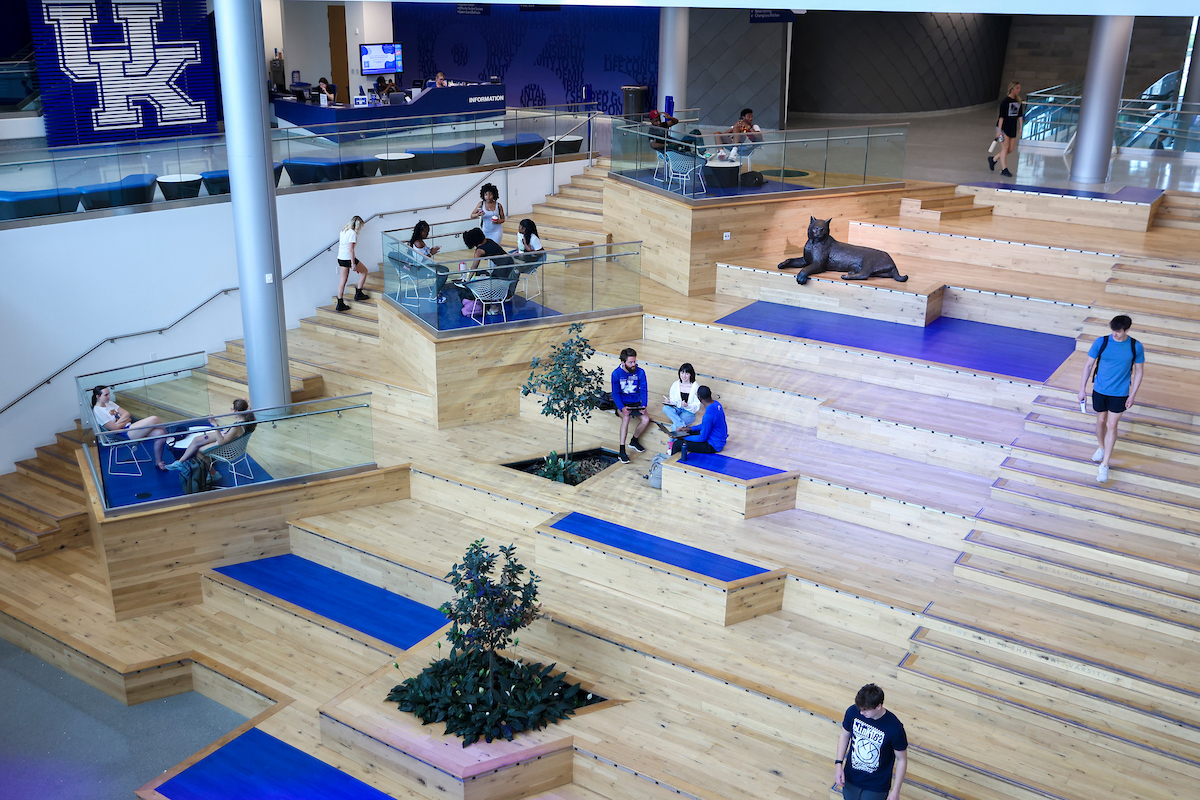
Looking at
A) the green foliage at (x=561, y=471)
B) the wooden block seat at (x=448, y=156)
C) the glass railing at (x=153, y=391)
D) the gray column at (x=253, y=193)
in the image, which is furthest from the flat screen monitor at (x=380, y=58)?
the green foliage at (x=561, y=471)

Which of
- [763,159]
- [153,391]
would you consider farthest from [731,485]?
[153,391]

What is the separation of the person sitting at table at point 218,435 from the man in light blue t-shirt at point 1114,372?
22.6 feet

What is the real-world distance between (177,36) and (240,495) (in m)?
9.23

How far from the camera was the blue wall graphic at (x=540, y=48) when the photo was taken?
20406mm

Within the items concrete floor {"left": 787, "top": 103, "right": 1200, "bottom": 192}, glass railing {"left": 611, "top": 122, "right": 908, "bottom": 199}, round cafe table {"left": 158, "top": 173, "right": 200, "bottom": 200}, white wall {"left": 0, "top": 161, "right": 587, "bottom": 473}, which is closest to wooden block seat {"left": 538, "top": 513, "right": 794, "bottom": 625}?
glass railing {"left": 611, "top": 122, "right": 908, "bottom": 199}

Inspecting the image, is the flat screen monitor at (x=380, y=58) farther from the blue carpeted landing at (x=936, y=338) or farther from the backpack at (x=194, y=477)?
the backpack at (x=194, y=477)

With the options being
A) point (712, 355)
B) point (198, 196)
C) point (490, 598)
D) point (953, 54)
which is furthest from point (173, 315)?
point (953, 54)

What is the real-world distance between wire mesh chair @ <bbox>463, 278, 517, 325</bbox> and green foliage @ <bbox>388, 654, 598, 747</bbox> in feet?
14.6

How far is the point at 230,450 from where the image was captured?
29.1ft

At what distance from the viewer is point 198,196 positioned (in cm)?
1230

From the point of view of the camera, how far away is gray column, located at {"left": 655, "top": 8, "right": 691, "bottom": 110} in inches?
619

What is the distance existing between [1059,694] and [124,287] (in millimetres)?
10742

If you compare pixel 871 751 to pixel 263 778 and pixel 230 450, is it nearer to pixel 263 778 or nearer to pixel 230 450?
pixel 263 778

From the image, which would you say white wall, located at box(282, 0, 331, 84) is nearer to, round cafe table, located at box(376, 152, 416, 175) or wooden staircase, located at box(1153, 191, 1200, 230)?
round cafe table, located at box(376, 152, 416, 175)
